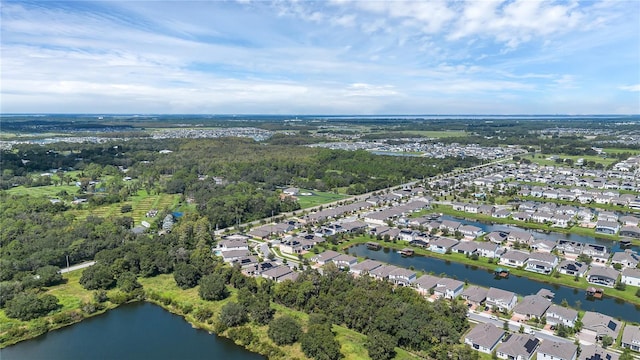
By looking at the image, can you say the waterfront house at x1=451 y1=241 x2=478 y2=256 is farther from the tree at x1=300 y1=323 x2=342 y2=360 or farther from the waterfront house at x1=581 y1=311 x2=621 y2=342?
the tree at x1=300 y1=323 x2=342 y2=360

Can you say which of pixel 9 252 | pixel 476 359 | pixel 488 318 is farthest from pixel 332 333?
pixel 9 252

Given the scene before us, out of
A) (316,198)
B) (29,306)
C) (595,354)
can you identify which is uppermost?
(595,354)

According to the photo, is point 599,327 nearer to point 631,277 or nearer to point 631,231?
point 631,277

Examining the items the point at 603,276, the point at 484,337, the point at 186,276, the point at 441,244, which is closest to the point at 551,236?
the point at 603,276

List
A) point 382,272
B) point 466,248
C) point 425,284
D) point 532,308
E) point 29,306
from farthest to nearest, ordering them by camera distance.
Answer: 1. point 466,248
2. point 382,272
3. point 425,284
4. point 29,306
5. point 532,308

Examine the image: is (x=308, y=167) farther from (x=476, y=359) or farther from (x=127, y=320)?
(x=476, y=359)
